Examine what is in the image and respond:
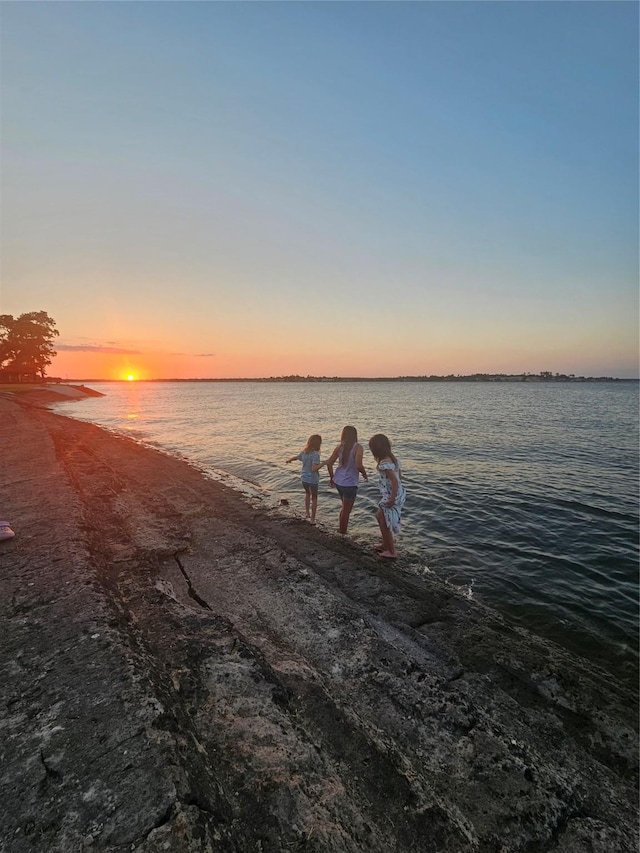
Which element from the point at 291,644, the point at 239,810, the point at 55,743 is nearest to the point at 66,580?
the point at 55,743

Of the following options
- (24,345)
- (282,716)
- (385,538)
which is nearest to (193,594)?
(282,716)

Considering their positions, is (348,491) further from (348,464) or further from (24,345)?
(24,345)

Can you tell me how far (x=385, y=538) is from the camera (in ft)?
27.0

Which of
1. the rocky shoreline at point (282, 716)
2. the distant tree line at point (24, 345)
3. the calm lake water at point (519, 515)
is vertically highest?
the distant tree line at point (24, 345)

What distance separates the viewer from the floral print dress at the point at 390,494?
743cm

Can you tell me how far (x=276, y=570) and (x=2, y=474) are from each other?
934cm

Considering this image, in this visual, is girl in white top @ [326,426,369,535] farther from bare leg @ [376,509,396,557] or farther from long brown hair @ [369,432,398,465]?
long brown hair @ [369,432,398,465]

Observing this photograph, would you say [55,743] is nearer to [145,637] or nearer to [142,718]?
[142,718]

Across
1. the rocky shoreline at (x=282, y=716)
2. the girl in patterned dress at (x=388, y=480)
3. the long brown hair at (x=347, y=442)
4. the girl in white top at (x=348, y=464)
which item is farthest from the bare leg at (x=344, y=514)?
the rocky shoreline at (x=282, y=716)

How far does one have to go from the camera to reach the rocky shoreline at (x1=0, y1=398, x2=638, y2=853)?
9.09 ft

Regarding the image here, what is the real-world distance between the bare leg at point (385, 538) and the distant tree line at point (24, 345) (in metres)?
93.6

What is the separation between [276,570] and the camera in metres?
7.04

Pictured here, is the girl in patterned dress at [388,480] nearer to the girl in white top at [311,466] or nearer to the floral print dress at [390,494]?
the floral print dress at [390,494]

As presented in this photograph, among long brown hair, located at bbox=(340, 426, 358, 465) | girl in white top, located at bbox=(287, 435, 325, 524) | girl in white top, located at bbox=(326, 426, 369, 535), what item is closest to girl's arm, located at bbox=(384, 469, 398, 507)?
girl in white top, located at bbox=(326, 426, 369, 535)
